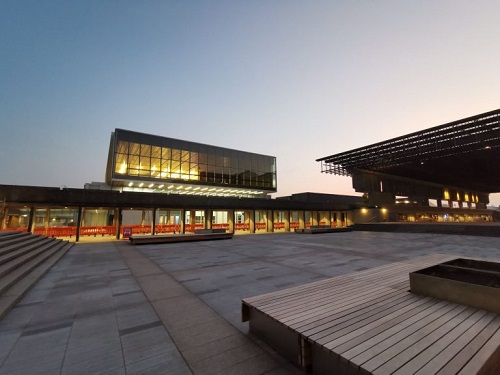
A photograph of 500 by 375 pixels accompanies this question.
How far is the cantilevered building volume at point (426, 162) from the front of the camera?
95.7ft

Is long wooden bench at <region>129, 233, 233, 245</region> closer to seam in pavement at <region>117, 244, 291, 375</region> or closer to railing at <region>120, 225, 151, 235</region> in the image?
railing at <region>120, 225, 151, 235</region>

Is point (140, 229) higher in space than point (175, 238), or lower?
higher

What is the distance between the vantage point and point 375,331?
313 cm

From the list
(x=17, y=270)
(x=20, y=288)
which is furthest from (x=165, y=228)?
(x=20, y=288)

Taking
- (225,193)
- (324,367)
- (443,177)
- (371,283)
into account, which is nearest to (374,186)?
(443,177)

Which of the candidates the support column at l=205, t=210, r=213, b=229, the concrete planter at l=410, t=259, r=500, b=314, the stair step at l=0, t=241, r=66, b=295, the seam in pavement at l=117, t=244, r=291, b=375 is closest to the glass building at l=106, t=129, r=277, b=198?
the support column at l=205, t=210, r=213, b=229

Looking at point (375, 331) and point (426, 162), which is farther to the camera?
point (426, 162)

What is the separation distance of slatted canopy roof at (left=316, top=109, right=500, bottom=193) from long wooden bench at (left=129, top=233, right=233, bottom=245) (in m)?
25.3

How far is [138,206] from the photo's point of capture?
76.3 ft

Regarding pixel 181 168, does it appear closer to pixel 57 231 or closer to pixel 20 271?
pixel 57 231

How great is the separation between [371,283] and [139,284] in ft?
22.0

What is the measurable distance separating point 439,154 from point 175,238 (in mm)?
40542

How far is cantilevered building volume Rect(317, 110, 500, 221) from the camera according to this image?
29.2m

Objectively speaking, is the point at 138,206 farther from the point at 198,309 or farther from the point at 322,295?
the point at 322,295
